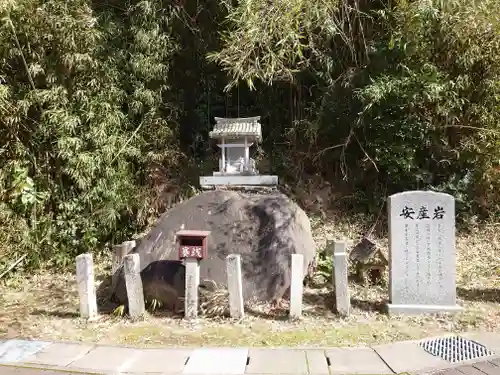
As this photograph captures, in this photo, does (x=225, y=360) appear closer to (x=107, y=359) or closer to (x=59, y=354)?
(x=107, y=359)

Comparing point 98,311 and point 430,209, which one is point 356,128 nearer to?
point 430,209

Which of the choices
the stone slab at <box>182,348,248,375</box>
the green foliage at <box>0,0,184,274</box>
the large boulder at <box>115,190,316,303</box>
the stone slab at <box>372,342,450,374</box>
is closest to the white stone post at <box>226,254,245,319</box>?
the large boulder at <box>115,190,316,303</box>

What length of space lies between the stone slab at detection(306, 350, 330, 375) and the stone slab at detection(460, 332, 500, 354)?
1.37 meters

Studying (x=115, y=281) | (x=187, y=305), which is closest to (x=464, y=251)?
(x=187, y=305)

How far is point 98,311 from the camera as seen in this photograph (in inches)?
177

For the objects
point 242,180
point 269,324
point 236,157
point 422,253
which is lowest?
point 269,324

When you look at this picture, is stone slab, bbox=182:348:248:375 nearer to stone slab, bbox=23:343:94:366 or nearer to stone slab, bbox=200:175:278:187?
stone slab, bbox=23:343:94:366

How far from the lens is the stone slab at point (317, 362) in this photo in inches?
122

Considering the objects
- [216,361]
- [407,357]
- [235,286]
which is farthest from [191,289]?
[407,357]

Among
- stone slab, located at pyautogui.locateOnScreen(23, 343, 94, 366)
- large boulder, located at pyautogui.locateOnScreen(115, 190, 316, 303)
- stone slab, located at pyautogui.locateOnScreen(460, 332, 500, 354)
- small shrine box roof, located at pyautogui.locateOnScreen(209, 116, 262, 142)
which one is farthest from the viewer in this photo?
small shrine box roof, located at pyautogui.locateOnScreen(209, 116, 262, 142)

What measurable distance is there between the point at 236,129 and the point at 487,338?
144 inches

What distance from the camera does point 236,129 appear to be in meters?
5.63

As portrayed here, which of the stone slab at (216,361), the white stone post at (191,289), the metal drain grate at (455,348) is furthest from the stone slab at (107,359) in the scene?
the metal drain grate at (455,348)

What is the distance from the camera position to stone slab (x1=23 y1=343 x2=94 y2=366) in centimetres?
331
